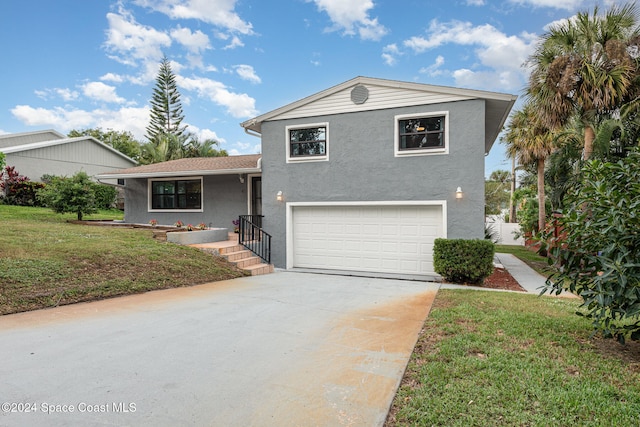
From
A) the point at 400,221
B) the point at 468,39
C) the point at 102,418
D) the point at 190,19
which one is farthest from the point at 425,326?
the point at 190,19

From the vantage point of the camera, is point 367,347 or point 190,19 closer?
point 367,347

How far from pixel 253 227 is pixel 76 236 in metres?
4.64

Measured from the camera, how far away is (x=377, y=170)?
9766mm

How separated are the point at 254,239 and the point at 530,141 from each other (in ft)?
40.6

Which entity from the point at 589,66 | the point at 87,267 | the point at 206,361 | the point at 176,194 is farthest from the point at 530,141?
the point at 87,267

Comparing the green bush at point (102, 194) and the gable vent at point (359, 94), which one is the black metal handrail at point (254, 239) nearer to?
the gable vent at point (359, 94)

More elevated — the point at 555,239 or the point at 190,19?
the point at 190,19

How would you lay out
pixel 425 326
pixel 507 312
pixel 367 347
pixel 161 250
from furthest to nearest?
pixel 161 250, pixel 507 312, pixel 425 326, pixel 367 347

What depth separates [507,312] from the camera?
17.3 feet

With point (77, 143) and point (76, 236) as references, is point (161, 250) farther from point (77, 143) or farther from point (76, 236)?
point (77, 143)

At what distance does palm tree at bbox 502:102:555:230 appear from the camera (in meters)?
14.5

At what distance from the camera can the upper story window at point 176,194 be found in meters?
13.4

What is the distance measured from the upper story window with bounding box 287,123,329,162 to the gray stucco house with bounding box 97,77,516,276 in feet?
0.10

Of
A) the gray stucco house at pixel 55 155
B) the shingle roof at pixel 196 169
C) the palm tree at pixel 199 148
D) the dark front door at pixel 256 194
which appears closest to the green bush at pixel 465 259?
the shingle roof at pixel 196 169
